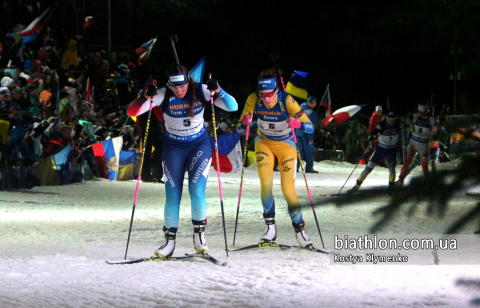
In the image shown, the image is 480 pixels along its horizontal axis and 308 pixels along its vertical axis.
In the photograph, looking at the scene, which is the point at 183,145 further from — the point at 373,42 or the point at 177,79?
the point at 373,42

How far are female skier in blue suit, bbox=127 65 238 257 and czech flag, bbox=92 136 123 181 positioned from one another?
A: 28.8ft

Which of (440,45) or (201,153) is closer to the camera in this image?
(440,45)

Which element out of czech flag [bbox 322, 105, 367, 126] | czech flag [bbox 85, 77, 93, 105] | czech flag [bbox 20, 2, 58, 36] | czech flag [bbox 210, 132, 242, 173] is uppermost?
czech flag [bbox 20, 2, 58, 36]

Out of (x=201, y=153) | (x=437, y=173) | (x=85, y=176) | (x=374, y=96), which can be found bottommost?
(x=85, y=176)

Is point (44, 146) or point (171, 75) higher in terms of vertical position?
point (171, 75)

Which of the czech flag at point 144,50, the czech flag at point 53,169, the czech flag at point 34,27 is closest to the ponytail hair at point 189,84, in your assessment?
the czech flag at point 53,169

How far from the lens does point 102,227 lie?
952cm

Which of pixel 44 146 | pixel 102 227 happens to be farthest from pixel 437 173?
pixel 44 146

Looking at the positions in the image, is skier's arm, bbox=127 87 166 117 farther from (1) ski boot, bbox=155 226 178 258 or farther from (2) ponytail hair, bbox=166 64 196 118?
(1) ski boot, bbox=155 226 178 258

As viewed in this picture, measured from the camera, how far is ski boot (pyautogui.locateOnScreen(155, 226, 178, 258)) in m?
7.06

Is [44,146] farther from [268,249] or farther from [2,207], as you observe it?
[268,249]

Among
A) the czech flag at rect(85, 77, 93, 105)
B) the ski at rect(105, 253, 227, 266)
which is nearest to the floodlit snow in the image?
the ski at rect(105, 253, 227, 266)

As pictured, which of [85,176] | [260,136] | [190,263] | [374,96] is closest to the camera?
[374,96]

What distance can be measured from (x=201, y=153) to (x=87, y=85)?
1166cm
